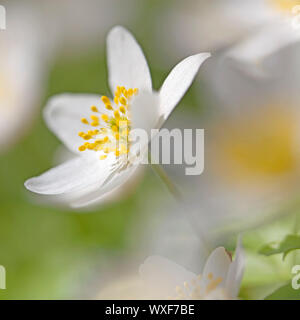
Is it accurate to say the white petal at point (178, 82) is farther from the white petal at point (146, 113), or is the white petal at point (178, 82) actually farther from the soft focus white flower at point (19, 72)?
the soft focus white flower at point (19, 72)

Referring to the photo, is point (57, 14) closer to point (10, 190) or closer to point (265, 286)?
Result: point (10, 190)

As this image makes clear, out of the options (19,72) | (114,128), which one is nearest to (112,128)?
(114,128)

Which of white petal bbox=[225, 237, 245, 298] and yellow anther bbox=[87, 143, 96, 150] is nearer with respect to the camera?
white petal bbox=[225, 237, 245, 298]

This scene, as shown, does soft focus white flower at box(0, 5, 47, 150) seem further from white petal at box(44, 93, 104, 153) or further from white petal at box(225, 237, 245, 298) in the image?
white petal at box(225, 237, 245, 298)

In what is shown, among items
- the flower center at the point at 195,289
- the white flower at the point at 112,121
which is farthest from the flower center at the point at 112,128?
the flower center at the point at 195,289

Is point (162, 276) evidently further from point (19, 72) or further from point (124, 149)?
point (19, 72)

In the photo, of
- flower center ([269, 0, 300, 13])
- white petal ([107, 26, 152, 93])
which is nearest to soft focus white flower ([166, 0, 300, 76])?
flower center ([269, 0, 300, 13])

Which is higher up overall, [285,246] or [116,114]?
[116,114]

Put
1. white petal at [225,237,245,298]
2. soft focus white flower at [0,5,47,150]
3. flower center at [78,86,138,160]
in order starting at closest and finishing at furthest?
white petal at [225,237,245,298] < flower center at [78,86,138,160] < soft focus white flower at [0,5,47,150]
